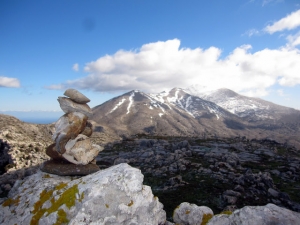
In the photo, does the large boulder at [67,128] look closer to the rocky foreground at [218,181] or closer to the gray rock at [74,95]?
the gray rock at [74,95]

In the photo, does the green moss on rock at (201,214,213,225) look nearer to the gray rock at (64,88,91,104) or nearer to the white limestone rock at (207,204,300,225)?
the white limestone rock at (207,204,300,225)

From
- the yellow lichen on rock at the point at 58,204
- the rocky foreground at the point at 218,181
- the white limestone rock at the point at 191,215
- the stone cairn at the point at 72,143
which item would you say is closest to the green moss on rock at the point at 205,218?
the white limestone rock at the point at 191,215

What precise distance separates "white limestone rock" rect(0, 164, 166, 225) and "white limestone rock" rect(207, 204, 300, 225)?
3.59 m

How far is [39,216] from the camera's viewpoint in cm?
1098

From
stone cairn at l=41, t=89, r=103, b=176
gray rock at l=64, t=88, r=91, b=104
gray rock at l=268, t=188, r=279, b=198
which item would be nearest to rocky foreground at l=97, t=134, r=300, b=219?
gray rock at l=268, t=188, r=279, b=198

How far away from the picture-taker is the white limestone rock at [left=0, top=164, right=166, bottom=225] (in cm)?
1022

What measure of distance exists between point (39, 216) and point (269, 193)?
2800cm

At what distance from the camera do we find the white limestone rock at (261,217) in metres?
10.2

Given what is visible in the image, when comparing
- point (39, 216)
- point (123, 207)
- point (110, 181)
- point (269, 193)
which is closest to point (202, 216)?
point (123, 207)

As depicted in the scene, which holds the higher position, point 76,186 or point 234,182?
point 76,186

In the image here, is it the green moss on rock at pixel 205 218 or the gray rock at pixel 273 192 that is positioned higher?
the green moss on rock at pixel 205 218

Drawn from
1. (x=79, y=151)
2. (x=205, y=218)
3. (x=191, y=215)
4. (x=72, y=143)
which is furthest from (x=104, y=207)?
(x=72, y=143)

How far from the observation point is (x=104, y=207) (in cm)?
1037

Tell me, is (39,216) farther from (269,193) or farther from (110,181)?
(269,193)
